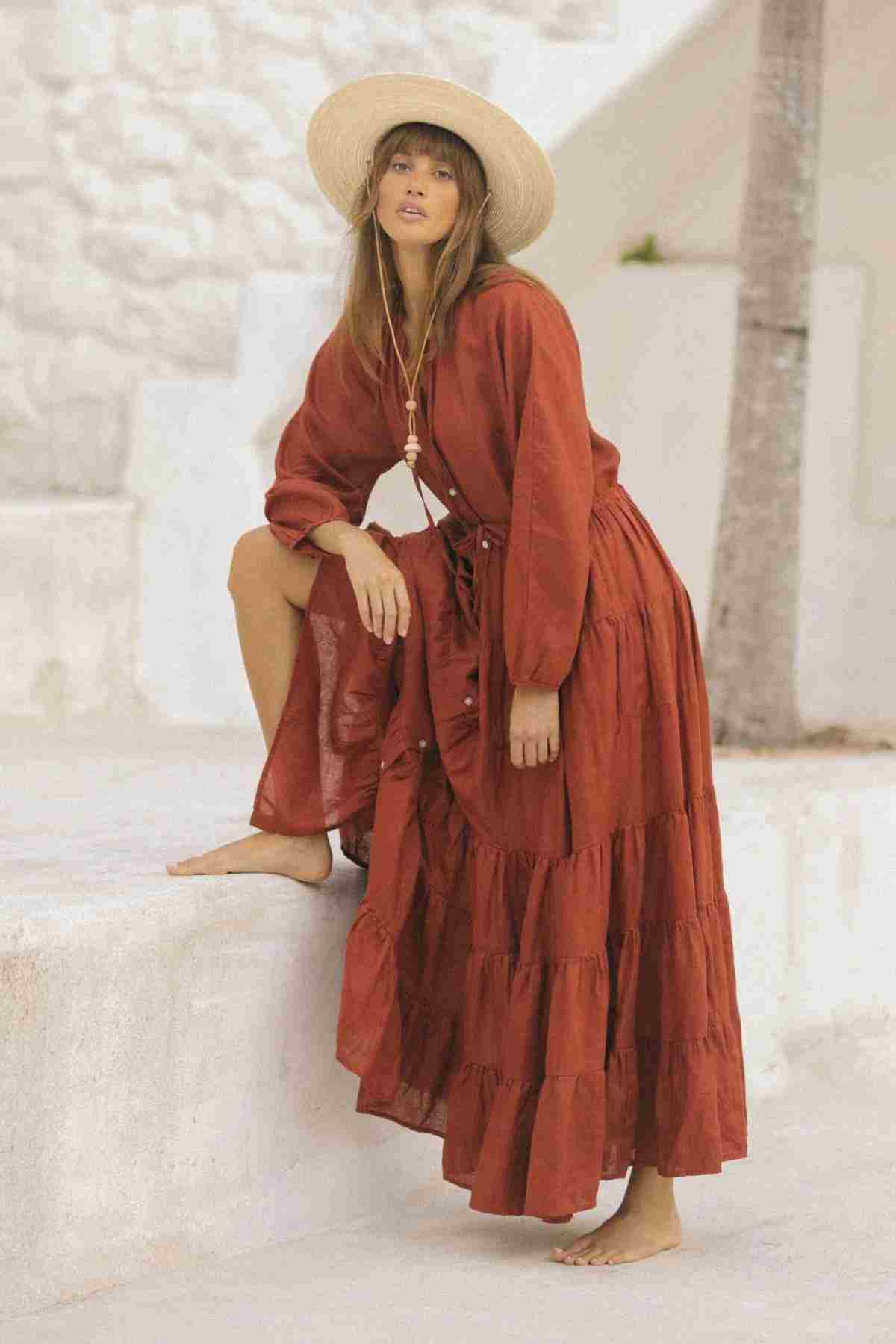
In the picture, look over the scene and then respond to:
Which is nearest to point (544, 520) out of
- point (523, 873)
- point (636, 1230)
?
point (523, 873)

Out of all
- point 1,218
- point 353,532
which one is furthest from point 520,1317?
point 1,218

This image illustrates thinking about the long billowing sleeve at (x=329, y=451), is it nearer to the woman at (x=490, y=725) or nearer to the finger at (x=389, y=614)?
the woman at (x=490, y=725)

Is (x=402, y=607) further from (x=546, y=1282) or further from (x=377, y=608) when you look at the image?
(x=546, y=1282)

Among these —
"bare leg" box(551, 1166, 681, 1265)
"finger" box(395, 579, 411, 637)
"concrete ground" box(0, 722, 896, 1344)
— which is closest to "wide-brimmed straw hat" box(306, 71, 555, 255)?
"finger" box(395, 579, 411, 637)

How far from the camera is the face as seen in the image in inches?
103

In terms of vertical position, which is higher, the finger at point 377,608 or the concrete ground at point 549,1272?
the finger at point 377,608

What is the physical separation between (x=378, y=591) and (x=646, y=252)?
3.50 metres

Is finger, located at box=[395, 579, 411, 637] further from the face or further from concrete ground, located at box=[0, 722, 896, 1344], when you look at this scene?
concrete ground, located at box=[0, 722, 896, 1344]

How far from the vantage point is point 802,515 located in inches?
233

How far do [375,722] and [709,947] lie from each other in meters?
0.57

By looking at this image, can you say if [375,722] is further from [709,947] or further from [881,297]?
[881,297]

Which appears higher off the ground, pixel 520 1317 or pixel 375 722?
pixel 375 722

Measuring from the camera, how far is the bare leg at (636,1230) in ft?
8.82

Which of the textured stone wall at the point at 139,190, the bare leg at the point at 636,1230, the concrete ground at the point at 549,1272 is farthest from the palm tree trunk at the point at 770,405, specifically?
the bare leg at the point at 636,1230
